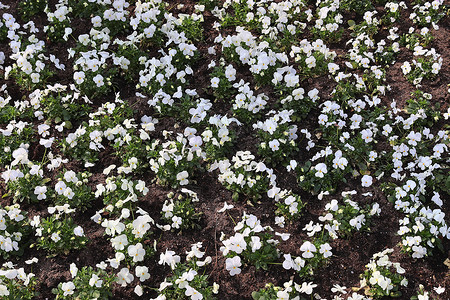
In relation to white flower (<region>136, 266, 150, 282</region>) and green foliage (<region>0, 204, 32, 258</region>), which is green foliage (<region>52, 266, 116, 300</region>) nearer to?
white flower (<region>136, 266, 150, 282</region>)

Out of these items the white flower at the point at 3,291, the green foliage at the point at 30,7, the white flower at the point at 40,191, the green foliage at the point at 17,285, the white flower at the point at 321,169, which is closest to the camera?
the white flower at the point at 3,291

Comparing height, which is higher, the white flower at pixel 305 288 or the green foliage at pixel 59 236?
the white flower at pixel 305 288

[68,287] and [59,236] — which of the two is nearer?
[68,287]

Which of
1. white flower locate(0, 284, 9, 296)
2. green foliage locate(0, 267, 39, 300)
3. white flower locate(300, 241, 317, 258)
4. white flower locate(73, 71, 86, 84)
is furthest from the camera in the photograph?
white flower locate(73, 71, 86, 84)

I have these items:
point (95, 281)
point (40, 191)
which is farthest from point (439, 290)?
point (40, 191)

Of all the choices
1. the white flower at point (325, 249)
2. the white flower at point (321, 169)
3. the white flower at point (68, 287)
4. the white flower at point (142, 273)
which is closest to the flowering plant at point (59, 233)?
the white flower at point (68, 287)

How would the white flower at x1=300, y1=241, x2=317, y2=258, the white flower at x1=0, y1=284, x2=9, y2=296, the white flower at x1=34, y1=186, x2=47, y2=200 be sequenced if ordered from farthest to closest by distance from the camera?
the white flower at x1=34, y1=186, x2=47, y2=200
the white flower at x1=300, y1=241, x2=317, y2=258
the white flower at x1=0, y1=284, x2=9, y2=296

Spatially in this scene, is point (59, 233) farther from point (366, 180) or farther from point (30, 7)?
point (30, 7)

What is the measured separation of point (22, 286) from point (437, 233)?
12.3 feet

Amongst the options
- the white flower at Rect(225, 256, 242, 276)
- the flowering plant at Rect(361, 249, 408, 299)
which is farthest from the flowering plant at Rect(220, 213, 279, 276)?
the flowering plant at Rect(361, 249, 408, 299)

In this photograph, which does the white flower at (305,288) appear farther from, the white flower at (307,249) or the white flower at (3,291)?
the white flower at (3,291)

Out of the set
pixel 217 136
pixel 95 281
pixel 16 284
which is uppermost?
pixel 217 136

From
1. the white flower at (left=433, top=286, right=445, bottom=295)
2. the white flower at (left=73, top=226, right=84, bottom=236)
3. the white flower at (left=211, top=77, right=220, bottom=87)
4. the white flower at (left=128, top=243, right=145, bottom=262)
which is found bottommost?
the white flower at (left=73, top=226, right=84, bottom=236)

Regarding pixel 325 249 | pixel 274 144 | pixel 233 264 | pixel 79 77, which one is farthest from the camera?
pixel 79 77
